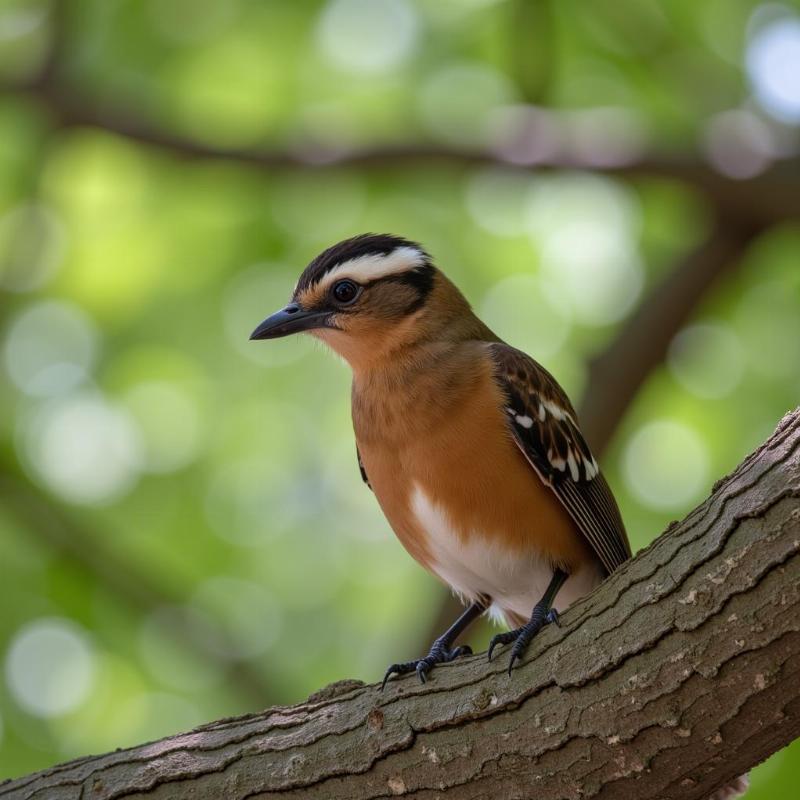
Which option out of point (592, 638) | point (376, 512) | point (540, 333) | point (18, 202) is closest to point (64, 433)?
point (18, 202)

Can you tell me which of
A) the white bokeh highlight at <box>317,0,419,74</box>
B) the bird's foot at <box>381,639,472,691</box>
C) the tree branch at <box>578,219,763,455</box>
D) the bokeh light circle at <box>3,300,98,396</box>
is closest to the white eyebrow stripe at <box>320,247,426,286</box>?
the bird's foot at <box>381,639,472,691</box>

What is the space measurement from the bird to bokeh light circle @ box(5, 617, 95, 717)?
550 centimetres

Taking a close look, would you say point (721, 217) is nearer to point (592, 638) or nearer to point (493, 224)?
point (493, 224)

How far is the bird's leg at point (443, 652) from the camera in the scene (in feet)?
19.0

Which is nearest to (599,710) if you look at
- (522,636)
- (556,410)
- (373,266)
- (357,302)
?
(522,636)

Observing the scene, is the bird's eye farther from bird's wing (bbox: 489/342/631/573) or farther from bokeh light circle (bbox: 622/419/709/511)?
bokeh light circle (bbox: 622/419/709/511)

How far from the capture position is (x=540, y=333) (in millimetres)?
12641

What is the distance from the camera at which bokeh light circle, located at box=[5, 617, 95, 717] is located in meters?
11.5

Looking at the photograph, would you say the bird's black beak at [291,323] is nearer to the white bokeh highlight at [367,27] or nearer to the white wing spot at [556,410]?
the white wing spot at [556,410]

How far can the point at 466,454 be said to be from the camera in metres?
6.72

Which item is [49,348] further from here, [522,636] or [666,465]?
[522,636]

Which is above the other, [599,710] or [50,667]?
[50,667]

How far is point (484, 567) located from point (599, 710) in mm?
2140

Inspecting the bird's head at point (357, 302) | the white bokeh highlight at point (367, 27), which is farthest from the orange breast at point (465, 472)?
the white bokeh highlight at point (367, 27)
